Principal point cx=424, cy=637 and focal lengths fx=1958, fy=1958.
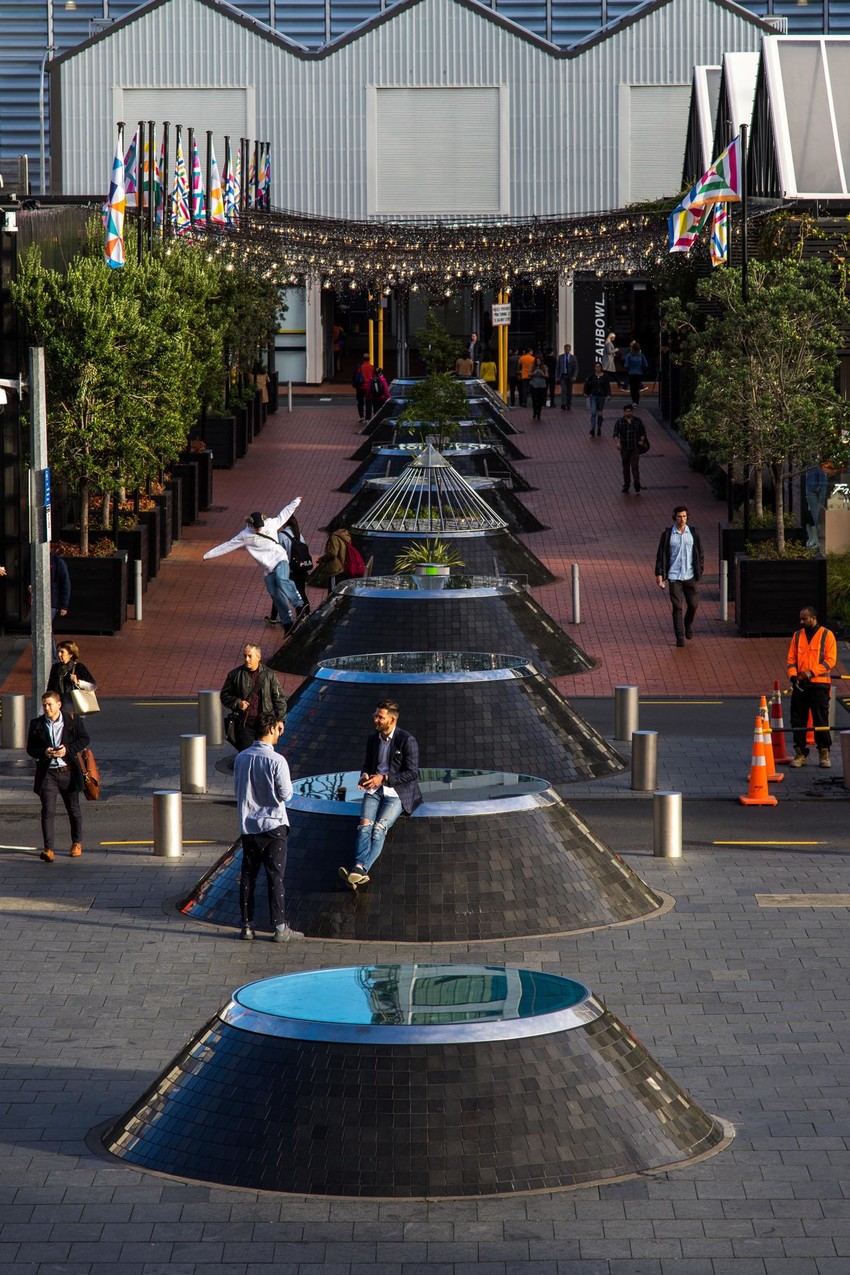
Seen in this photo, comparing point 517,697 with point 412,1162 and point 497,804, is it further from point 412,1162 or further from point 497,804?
point 412,1162

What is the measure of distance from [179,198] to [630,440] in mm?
9575

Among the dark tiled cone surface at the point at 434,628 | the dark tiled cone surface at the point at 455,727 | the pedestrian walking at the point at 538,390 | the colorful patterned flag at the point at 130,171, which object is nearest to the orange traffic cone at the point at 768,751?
the dark tiled cone surface at the point at 455,727

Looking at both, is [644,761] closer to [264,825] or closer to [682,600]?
[264,825]

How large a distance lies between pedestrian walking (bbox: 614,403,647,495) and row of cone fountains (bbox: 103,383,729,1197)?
1444 cm

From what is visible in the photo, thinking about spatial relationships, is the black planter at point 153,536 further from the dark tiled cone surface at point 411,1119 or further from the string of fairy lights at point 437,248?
the dark tiled cone surface at point 411,1119

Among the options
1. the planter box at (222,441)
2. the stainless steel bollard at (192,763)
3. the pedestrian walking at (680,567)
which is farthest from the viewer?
the planter box at (222,441)

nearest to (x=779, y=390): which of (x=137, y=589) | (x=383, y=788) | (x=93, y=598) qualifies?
(x=137, y=589)

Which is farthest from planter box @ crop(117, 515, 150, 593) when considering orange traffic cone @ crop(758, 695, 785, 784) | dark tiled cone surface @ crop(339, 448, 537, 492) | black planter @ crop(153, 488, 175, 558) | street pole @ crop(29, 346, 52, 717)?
orange traffic cone @ crop(758, 695, 785, 784)

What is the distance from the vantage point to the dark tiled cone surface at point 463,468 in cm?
3750

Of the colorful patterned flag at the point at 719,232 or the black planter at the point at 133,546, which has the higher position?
the colorful patterned flag at the point at 719,232

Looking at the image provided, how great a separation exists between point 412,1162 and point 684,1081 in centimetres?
236

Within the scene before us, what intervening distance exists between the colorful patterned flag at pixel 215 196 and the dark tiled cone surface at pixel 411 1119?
99.8 feet

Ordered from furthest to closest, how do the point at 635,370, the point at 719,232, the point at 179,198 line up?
the point at 635,370
the point at 179,198
the point at 719,232

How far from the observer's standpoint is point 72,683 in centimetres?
1725
